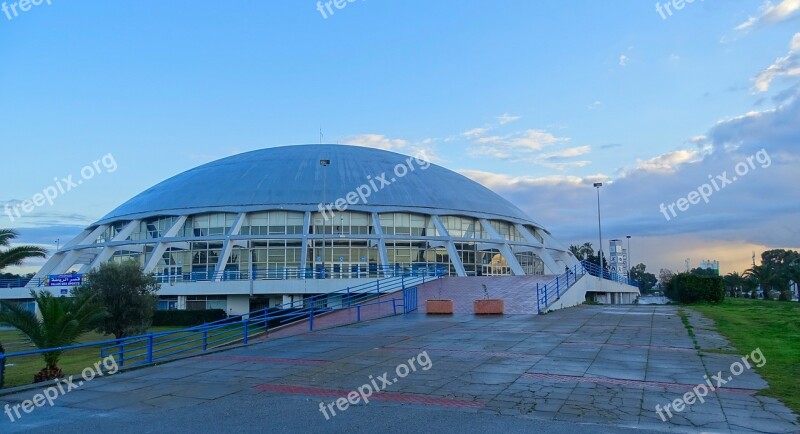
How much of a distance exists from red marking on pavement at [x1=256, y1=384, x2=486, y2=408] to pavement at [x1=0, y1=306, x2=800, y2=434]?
30mm

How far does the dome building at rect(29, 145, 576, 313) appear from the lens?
39406 mm

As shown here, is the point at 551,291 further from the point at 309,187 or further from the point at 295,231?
the point at 309,187

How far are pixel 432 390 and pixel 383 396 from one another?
851mm

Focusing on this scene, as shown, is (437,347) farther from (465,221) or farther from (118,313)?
(465,221)

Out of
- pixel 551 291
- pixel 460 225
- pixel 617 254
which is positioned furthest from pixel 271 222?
pixel 617 254

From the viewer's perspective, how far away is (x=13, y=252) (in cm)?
2058

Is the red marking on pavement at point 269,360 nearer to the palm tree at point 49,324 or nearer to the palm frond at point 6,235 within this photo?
the palm tree at point 49,324

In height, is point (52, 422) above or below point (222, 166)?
below

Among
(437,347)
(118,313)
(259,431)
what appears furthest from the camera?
(118,313)

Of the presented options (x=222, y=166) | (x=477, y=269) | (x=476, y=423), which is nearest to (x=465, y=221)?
(x=477, y=269)

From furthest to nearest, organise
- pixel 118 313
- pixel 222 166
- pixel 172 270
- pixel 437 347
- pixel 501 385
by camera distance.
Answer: pixel 222 166 → pixel 172 270 → pixel 118 313 → pixel 437 347 → pixel 501 385

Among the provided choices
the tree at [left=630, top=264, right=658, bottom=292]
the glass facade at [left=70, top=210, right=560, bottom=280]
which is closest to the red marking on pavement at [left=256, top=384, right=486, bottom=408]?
the glass facade at [left=70, top=210, right=560, bottom=280]

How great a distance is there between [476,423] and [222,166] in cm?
5016

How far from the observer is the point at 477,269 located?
155ft
